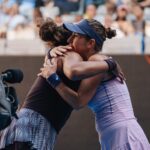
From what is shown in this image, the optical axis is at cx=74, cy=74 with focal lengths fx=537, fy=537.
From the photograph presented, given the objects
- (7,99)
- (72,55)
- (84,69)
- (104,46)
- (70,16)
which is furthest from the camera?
(70,16)

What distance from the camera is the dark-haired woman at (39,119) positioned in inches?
128

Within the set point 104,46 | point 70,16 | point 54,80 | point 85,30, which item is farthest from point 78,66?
point 70,16

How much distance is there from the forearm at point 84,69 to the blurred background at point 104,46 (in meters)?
2.24

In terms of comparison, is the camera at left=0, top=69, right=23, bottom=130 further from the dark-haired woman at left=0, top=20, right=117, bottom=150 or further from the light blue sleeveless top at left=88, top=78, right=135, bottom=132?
the light blue sleeveless top at left=88, top=78, right=135, bottom=132

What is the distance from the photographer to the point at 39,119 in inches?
130

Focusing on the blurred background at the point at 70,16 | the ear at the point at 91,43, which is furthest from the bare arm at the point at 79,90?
the blurred background at the point at 70,16

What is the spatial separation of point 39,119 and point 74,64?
416 millimetres

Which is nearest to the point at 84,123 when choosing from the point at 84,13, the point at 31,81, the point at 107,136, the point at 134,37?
the point at 31,81

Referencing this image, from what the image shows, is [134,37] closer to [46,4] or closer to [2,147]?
[46,4]

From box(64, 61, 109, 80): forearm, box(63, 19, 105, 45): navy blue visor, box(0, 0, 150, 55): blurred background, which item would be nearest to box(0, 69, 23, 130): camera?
box(64, 61, 109, 80): forearm

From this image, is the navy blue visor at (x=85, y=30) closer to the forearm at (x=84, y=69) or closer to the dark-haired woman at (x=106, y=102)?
the dark-haired woman at (x=106, y=102)

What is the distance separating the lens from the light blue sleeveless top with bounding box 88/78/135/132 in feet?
11.0

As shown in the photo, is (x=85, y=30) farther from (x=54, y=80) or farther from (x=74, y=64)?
(x=54, y=80)

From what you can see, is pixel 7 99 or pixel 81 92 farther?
pixel 81 92
